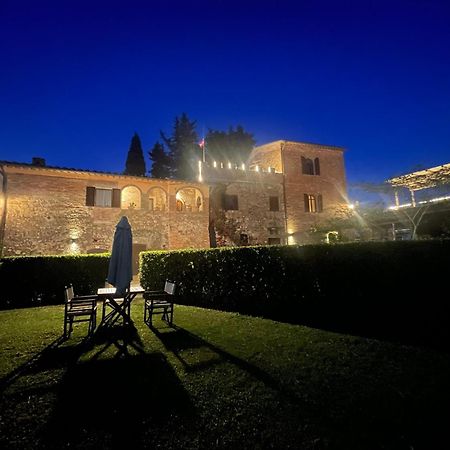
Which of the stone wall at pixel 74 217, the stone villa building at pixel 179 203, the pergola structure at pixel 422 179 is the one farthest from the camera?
the pergola structure at pixel 422 179

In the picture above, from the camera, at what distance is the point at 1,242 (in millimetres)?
13438

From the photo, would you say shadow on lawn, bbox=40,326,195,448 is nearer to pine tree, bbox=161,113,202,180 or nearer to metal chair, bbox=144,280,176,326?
metal chair, bbox=144,280,176,326

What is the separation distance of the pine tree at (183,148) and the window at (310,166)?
1408cm

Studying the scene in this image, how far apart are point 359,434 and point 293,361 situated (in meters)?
1.65

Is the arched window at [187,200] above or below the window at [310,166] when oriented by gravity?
below

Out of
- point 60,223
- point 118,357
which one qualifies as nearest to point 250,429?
point 118,357

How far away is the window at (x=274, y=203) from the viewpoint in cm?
2146

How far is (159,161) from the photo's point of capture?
35.1m

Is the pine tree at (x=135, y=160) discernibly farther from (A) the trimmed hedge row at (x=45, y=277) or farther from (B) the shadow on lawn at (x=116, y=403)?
(B) the shadow on lawn at (x=116, y=403)

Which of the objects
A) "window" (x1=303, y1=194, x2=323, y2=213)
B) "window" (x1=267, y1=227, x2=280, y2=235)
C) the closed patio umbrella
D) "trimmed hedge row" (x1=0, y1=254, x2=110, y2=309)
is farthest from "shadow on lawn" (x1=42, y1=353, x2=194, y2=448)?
"window" (x1=303, y1=194, x2=323, y2=213)

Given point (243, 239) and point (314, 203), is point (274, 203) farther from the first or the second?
point (243, 239)

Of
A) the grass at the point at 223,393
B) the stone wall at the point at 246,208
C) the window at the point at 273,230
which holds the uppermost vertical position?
the stone wall at the point at 246,208

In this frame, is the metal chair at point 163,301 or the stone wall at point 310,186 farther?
the stone wall at point 310,186

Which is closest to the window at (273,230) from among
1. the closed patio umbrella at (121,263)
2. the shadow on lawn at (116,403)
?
the closed patio umbrella at (121,263)
